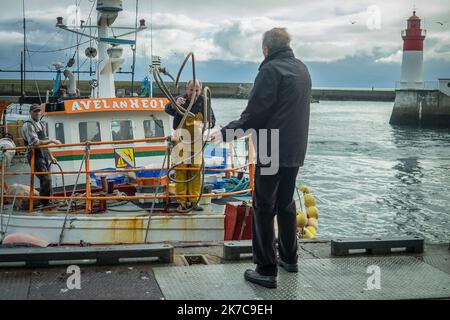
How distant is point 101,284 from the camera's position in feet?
13.6

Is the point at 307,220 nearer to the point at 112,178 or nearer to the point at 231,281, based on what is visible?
the point at 112,178

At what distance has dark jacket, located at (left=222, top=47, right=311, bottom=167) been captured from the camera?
13.2 feet

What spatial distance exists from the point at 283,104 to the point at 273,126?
174 millimetres

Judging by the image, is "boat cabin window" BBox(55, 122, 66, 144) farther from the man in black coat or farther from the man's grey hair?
the man's grey hair

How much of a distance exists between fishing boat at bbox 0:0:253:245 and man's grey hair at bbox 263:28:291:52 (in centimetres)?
205

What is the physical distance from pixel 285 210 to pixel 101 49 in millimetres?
8494

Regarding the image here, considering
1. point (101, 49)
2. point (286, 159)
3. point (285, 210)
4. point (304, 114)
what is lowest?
point (285, 210)

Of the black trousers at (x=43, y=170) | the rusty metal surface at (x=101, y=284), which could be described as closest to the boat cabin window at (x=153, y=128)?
the black trousers at (x=43, y=170)

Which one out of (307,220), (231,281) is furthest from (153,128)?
(231,281)

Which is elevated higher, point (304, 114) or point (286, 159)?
point (304, 114)

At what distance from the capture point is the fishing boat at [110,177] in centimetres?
793
